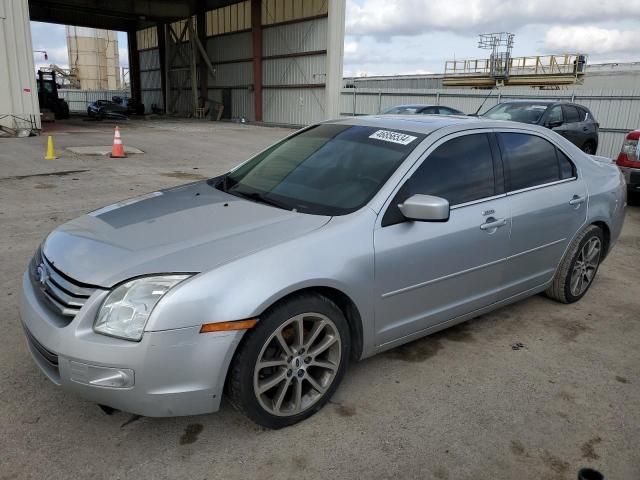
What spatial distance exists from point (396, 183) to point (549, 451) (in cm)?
159

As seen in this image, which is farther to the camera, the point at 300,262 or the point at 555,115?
the point at 555,115

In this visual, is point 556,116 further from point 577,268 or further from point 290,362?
point 290,362

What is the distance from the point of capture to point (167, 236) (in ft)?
8.72

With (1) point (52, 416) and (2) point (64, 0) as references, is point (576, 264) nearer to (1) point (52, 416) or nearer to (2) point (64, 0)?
(1) point (52, 416)

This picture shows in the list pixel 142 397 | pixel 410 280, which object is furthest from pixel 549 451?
pixel 142 397

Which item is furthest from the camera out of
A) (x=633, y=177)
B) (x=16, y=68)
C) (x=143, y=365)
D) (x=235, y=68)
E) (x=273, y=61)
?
(x=235, y=68)

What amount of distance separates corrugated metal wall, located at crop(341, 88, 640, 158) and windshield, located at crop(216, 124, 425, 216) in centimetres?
1544

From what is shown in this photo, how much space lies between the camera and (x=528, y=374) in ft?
10.7

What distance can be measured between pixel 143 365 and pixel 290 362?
28.2 inches

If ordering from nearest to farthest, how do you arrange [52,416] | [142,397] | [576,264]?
[142,397]
[52,416]
[576,264]

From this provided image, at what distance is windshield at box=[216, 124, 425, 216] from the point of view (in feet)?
9.91

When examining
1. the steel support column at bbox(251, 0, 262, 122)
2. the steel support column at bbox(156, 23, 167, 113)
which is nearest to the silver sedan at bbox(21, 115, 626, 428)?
the steel support column at bbox(251, 0, 262, 122)

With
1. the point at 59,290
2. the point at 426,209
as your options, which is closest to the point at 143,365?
the point at 59,290

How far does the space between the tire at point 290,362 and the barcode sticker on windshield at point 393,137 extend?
4.01ft
